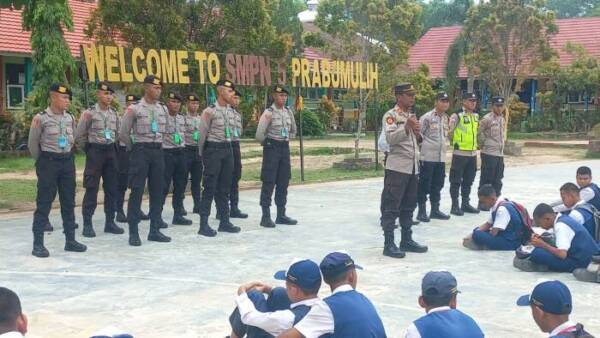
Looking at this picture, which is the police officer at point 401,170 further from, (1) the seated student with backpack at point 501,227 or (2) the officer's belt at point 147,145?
(2) the officer's belt at point 147,145

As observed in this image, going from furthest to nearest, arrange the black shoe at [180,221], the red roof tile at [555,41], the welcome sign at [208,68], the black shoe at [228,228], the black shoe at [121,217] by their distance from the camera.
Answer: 1. the red roof tile at [555,41]
2. the welcome sign at [208,68]
3. the black shoe at [121,217]
4. the black shoe at [180,221]
5. the black shoe at [228,228]

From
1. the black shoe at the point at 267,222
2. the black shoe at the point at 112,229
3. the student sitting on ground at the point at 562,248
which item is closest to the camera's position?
the student sitting on ground at the point at 562,248

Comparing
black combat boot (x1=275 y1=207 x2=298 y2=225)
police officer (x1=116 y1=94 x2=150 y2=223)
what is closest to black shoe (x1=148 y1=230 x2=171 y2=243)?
police officer (x1=116 y1=94 x2=150 y2=223)

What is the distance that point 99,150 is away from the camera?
9.28 m

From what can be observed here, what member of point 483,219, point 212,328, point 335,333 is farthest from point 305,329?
point 483,219

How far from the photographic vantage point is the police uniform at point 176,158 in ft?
33.1

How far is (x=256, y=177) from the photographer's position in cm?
1641

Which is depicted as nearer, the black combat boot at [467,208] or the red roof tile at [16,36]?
the black combat boot at [467,208]

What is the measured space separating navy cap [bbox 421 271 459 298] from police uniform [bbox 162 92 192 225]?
6686mm

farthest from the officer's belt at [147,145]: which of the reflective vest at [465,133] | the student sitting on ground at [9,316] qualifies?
the student sitting on ground at [9,316]

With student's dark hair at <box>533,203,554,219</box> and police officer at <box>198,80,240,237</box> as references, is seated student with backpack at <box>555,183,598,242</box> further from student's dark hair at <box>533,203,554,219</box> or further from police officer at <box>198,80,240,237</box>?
police officer at <box>198,80,240,237</box>

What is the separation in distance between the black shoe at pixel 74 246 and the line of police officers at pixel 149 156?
A: 1 centimetres

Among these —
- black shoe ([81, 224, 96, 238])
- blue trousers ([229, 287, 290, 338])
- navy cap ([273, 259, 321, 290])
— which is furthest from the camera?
black shoe ([81, 224, 96, 238])

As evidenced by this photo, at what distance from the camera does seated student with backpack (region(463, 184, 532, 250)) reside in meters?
8.03
